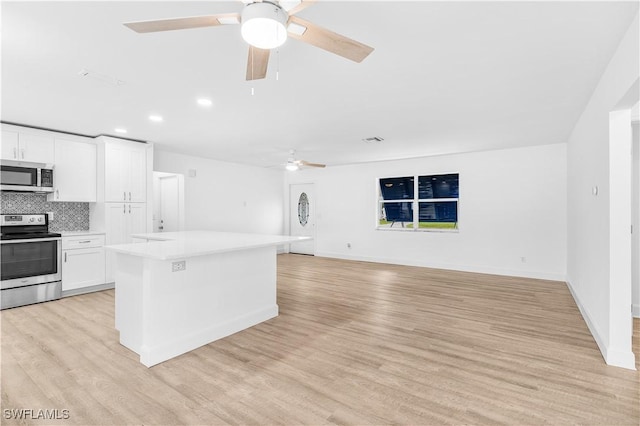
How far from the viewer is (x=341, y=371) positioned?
98.1 inches

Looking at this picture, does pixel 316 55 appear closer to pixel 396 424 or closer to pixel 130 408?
pixel 396 424

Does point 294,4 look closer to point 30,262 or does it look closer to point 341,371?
point 341,371

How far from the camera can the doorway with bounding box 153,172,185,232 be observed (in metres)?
6.66

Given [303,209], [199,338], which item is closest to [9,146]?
[199,338]

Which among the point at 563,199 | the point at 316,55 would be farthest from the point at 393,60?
the point at 563,199

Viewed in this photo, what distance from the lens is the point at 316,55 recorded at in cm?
246

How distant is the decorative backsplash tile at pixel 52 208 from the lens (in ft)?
14.7

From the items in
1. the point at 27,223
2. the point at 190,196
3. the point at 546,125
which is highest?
the point at 546,125

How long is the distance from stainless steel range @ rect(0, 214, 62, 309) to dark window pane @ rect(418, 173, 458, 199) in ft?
21.4

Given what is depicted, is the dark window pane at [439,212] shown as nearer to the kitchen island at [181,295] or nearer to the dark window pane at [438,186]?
the dark window pane at [438,186]

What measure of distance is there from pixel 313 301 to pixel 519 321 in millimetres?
2434

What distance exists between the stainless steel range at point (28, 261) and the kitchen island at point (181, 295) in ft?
7.37

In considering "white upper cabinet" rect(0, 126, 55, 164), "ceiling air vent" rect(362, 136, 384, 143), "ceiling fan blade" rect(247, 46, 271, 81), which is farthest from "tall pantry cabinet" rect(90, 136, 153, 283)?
"ceiling fan blade" rect(247, 46, 271, 81)

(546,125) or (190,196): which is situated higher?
(546,125)
